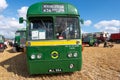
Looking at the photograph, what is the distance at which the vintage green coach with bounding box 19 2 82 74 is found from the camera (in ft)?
30.9

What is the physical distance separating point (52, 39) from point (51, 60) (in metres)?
0.91

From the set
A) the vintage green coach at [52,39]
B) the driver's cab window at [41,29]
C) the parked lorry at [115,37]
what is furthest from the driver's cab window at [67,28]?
the parked lorry at [115,37]

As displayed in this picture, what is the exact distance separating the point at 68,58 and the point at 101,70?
2.42m

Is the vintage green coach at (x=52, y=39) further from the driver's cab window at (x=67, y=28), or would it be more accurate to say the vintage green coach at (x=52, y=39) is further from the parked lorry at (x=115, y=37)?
the parked lorry at (x=115, y=37)

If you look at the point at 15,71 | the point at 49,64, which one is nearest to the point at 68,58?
the point at 49,64

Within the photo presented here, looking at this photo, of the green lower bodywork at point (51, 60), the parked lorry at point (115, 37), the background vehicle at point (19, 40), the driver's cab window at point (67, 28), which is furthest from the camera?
the parked lorry at point (115, 37)

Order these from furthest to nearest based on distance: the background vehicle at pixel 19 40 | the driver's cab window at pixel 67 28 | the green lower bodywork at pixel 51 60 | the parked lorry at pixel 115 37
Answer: the parked lorry at pixel 115 37 → the background vehicle at pixel 19 40 → the driver's cab window at pixel 67 28 → the green lower bodywork at pixel 51 60

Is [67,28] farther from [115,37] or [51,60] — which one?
[115,37]

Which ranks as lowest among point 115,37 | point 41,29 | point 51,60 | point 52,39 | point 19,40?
point 51,60

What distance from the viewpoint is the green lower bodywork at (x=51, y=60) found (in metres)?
9.41

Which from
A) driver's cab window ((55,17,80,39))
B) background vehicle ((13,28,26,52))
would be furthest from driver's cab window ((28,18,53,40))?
background vehicle ((13,28,26,52))

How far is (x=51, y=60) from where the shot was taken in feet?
31.2

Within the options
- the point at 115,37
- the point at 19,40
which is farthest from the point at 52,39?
the point at 115,37

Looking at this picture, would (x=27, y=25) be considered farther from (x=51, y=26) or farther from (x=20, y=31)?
(x=20, y=31)
